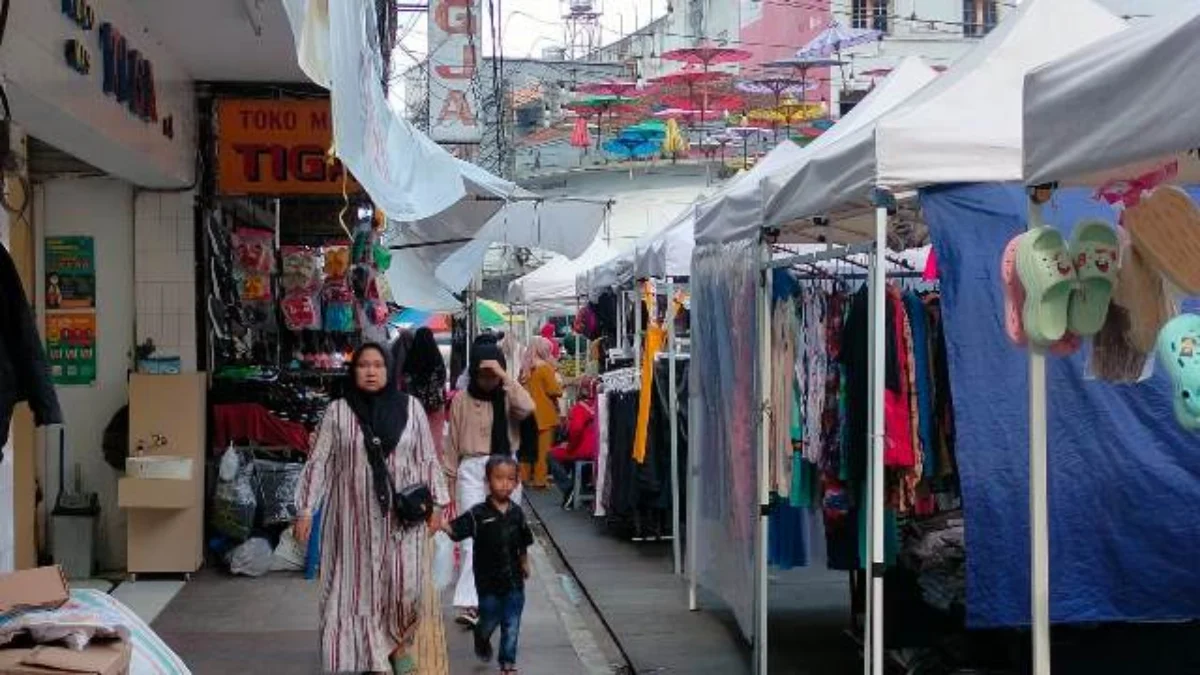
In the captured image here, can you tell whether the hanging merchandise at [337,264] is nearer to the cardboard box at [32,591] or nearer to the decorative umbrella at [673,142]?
the cardboard box at [32,591]

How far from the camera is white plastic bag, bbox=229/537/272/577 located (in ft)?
32.7

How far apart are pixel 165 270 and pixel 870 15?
31702 mm

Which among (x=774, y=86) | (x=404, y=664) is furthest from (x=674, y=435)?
(x=774, y=86)

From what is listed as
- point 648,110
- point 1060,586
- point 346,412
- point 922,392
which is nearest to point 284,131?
point 346,412

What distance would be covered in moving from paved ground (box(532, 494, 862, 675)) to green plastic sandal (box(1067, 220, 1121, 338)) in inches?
148

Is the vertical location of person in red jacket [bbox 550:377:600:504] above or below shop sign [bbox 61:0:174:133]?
below

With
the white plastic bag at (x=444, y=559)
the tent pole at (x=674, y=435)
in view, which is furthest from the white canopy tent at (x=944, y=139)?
the tent pole at (x=674, y=435)

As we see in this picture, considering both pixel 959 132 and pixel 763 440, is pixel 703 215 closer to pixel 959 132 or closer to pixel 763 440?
pixel 763 440

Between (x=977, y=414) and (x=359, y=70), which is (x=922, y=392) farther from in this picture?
(x=359, y=70)

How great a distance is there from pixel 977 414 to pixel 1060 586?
30.5 inches

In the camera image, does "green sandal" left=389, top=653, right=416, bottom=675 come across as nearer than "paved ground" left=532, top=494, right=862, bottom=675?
Yes

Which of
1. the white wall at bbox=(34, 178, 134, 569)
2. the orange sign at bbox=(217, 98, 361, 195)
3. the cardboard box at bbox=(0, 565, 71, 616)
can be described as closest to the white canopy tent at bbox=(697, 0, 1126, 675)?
the cardboard box at bbox=(0, 565, 71, 616)

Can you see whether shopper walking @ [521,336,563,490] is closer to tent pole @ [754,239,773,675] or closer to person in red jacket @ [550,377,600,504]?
person in red jacket @ [550,377,600,504]

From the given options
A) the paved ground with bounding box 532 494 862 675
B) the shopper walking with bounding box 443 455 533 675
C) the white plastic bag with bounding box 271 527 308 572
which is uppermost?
the shopper walking with bounding box 443 455 533 675
